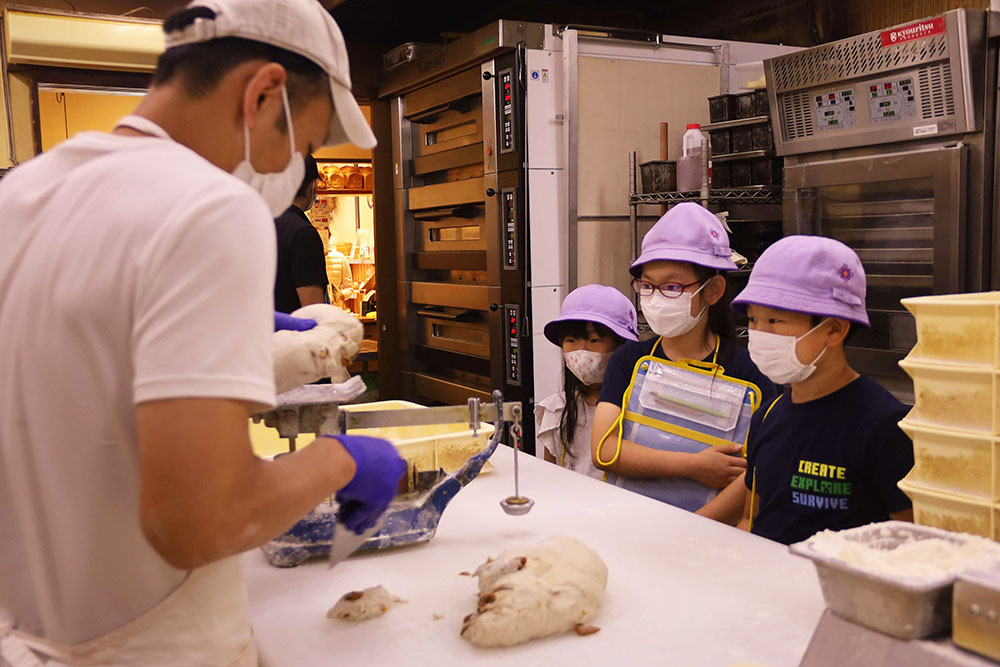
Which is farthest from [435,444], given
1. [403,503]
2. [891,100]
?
[891,100]

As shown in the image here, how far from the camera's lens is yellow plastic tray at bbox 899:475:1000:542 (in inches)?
46.6

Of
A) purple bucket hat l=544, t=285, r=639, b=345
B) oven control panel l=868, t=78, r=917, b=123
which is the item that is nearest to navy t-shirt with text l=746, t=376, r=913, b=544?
purple bucket hat l=544, t=285, r=639, b=345

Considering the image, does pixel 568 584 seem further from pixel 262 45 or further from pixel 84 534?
pixel 262 45

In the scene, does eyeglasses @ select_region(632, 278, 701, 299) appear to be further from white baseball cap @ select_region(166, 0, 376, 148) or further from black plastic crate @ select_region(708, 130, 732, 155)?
black plastic crate @ select_region(708, 130, 732, 155)

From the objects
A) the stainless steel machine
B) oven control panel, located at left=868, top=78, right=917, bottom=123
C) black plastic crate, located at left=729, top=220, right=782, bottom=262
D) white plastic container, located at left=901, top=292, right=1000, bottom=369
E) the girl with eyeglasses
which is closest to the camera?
white plastic container, located at left=901, top=292, right=1000, bottom=369

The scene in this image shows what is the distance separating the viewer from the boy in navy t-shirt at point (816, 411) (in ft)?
5.23

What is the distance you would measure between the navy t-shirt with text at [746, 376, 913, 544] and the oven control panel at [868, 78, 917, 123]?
1710 millimetres

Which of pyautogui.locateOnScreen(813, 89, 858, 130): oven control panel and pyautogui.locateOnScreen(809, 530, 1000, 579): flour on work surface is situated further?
pyautogui.locateOnScreen(813, 89, 858, 130): oven control panel

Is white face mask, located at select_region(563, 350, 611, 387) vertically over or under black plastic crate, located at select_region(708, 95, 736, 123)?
under

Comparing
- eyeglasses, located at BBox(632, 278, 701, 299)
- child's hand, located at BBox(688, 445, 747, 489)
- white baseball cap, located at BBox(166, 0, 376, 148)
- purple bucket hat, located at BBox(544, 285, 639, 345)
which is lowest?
child's hand, located at BBox(688, 445, 747, 489)

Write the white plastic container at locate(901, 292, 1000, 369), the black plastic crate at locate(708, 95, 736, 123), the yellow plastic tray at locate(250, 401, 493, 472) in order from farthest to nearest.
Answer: the black plastic crate at locate(708, 95, 736, 123) < the yellow plastic tray at locate(250, 401, 493, 472) < the white plastic container at locate(901, 292, 1000, 369)

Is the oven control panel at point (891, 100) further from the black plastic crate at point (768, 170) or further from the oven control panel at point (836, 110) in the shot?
the black plastic crate at point (768, 170)

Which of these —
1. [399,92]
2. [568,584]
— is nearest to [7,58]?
[399,92]

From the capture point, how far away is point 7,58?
4355mm
